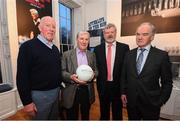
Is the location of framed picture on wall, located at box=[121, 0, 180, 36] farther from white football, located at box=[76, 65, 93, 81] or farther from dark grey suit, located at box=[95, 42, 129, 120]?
white football, located at box=[76, 65, 93, 81]

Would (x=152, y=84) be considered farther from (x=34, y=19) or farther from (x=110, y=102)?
(x=34, y=19)

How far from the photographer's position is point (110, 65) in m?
2.03

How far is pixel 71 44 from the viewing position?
201 inches

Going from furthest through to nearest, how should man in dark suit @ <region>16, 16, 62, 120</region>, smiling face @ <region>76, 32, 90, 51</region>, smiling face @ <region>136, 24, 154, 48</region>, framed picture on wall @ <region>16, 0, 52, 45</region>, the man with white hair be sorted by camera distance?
the man with white hair, framed picture on wall @ <region>16, 0, 52, 45</region>, smiling face @ <region>76, 32, 90, 51</region>, smiling face @ <region>136, 24, 154, 48</region>, man in dark suit @ <region>16, 16, 62, 120</region>

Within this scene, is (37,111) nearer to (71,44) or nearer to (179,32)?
(179,32)

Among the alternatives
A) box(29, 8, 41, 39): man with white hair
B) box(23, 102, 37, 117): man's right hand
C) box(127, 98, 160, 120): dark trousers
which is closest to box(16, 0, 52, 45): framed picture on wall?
box(29, 8, 41, 39): man with white hair

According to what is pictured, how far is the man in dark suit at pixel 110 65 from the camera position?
2.00 metres

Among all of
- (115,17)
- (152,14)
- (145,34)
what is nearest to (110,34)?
(145,34)

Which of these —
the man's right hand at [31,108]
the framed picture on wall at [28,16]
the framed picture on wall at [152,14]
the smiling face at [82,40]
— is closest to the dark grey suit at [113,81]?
the smiling face at [82,40]

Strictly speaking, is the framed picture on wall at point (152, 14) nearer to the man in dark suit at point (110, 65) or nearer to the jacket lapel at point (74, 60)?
the man in dark suit at point (110, 65)

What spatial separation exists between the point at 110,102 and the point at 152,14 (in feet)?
7.97

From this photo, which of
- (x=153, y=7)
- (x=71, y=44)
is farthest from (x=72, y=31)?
(x=153, y=7)

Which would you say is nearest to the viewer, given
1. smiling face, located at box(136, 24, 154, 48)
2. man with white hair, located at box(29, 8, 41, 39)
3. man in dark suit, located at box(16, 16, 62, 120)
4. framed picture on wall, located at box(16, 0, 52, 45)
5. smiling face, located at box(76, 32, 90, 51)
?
man in dark suit, located at box(16, 16, 62, 120)

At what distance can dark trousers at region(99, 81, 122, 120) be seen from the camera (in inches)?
80.3
